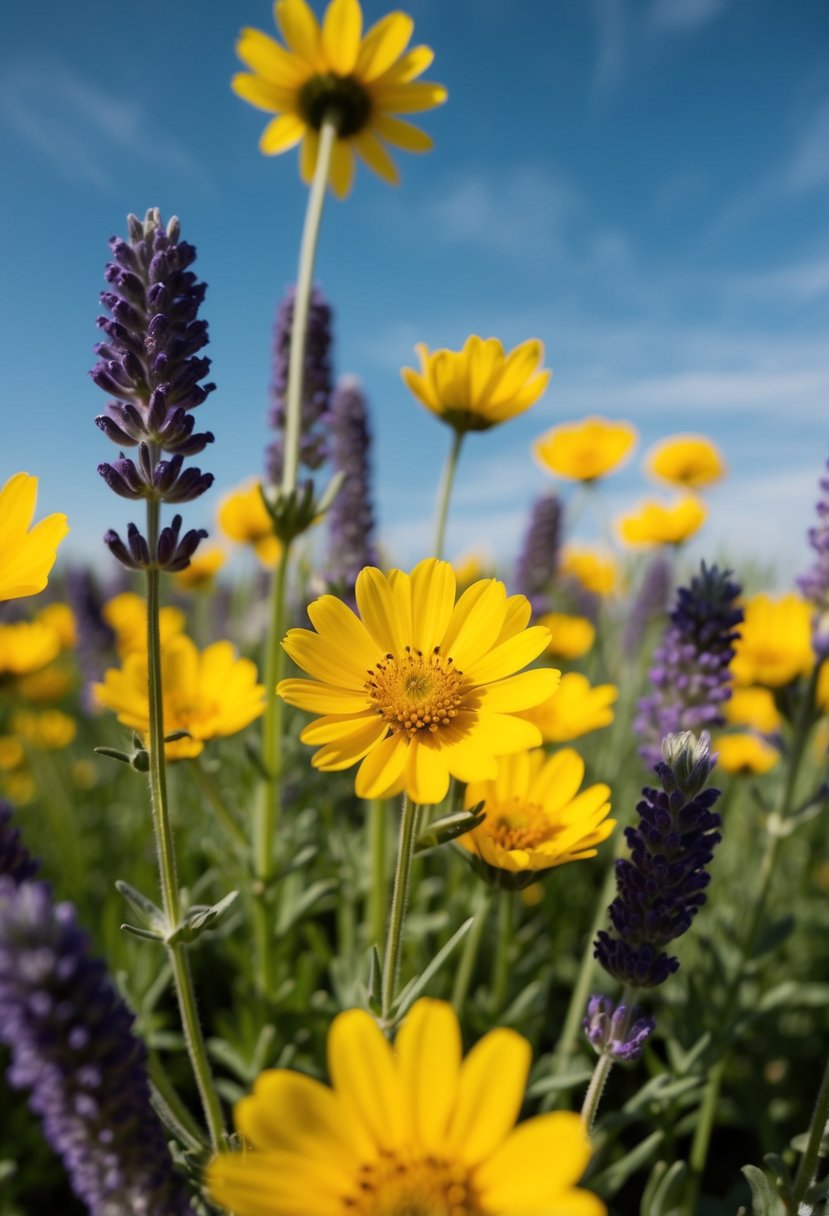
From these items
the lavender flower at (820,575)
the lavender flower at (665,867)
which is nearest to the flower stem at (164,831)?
the lavender flower at (665,867)

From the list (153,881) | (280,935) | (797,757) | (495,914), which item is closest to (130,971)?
(153,881)

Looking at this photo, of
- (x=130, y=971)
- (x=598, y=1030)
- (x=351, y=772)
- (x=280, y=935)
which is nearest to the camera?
(x=598, y=1030)

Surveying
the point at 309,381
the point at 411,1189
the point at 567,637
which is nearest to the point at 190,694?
the point at 309,381

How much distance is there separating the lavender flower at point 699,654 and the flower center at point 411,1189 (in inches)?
53.8

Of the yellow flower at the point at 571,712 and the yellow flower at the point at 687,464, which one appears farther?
the yellow flower at the point at 687,464

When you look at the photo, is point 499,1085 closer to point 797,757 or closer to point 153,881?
point 797,757

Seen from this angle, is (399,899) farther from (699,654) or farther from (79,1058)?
(699,654)

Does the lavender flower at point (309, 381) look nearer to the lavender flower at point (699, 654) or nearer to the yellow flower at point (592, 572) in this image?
the lavender flower at point (699, 654)

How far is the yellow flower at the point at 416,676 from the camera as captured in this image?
56.8 inches

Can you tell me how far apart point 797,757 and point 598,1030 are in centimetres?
148

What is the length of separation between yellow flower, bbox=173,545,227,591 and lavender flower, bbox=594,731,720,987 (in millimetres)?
5231

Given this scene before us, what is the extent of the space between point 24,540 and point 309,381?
173 centimetres

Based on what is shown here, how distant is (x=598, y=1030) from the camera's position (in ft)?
4.54

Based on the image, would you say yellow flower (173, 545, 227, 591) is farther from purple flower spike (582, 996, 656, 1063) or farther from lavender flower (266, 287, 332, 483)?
purple flower spike (582, 996, 656, 1063)
